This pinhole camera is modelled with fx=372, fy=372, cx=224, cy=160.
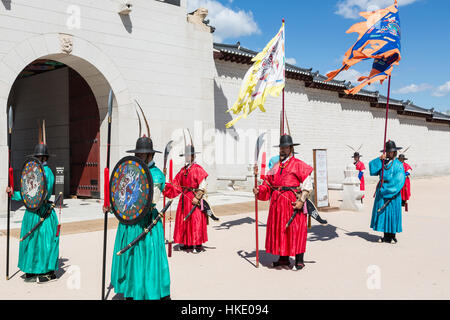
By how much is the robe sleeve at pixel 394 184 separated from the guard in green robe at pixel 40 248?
5.42 meters

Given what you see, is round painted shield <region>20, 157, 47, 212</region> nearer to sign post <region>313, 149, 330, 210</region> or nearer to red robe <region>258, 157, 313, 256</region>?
red robe <region>258, 157, 313, 256</region>

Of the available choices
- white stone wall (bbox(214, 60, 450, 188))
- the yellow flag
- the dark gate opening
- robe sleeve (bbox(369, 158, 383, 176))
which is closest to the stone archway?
the dark gate opening

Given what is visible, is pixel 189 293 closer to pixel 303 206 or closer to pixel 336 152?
pixel 303 206

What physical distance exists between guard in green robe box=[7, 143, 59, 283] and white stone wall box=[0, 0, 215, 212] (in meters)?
5.44

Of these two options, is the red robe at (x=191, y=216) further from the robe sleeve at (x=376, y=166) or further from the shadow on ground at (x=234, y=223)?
the robe sleeve at (x=376, y=166)

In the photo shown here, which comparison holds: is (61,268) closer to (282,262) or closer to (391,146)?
(282,262)

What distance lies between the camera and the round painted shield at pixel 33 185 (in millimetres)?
4426

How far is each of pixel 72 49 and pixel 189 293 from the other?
8.78 meters

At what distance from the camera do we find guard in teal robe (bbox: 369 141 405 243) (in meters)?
6.57

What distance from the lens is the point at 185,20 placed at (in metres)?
13.3

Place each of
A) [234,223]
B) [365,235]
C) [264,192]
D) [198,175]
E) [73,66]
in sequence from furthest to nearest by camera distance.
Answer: [73,66]
[234,223]
[365,235]
[198,175]
[264,192]

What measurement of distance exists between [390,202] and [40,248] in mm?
5637

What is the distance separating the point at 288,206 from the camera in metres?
5.12

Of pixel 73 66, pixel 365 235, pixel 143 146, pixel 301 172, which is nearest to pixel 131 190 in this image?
pixel 143 146
